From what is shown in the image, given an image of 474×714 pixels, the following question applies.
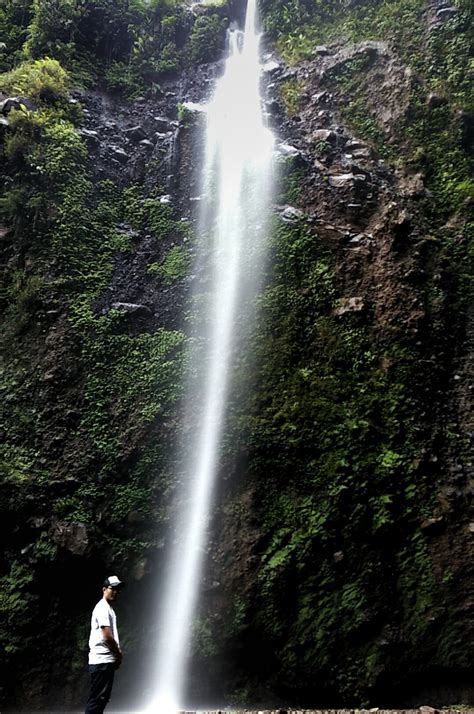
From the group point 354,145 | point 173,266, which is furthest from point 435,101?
point 173,266

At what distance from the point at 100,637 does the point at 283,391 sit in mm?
3319

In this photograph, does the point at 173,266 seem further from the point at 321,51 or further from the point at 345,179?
the point at 321,51

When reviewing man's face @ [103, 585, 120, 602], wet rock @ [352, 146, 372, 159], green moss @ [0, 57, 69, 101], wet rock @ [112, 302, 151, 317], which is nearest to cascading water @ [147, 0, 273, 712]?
wet rock @ [112, 302, 151, 317]

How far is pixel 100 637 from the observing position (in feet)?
12.0

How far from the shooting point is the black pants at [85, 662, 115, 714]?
11.6 ft

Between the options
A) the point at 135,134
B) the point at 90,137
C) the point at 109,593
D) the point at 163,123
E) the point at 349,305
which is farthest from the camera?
the point at 163,123

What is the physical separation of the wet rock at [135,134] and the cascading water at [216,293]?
125 cm

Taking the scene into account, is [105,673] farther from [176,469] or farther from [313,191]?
[313,191]

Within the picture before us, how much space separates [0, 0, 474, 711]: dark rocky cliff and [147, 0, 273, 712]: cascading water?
0.21 meters

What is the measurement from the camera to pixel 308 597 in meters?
5.13

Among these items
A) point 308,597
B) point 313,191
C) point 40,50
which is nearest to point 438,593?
point 308,597

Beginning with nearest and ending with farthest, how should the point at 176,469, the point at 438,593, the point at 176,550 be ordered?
the point at 438,593 → the point at 176,550 → the point at 176,469

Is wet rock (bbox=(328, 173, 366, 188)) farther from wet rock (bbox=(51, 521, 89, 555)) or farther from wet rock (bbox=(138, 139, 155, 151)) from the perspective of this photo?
wet rock (bbox=(51, 521, 89, 555))

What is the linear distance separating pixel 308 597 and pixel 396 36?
916 centimetres
